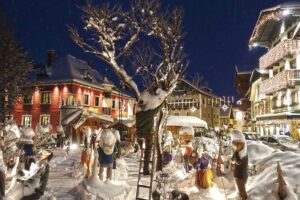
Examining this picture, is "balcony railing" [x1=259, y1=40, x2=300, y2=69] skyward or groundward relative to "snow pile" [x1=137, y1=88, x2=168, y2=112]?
skyward

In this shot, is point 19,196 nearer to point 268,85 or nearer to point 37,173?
point 37,173

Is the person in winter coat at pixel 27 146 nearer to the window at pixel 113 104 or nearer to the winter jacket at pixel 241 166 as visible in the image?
the winter jacket at pixel 241 166

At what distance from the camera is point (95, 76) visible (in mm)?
42562

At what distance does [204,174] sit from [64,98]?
2880 centimetres

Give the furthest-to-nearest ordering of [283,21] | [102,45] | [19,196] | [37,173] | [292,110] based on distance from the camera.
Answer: [283,21] < [292,110] < [102,45] < [37,173] < [19,196]

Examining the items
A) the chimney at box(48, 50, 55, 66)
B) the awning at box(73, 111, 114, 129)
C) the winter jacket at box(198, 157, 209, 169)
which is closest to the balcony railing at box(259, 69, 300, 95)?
the awning at box(73, 111, 114, 129)

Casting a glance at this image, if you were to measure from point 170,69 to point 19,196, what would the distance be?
9.32m

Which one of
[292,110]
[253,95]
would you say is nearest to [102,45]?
[292,110]

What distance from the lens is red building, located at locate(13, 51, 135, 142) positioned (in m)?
32.5

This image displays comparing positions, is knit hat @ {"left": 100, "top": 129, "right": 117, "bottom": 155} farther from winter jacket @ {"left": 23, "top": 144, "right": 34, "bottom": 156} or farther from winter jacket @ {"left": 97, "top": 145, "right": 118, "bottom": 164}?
winter jacket @ {"left": 23, "top": 144, "right": 34, "bottom": 156}

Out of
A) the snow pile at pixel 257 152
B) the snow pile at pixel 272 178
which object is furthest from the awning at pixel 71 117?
the snow pile at pixel 272 178

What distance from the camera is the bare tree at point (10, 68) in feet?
75.8

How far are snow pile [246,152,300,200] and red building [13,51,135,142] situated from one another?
24151mm

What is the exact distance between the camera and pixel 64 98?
115 ft
